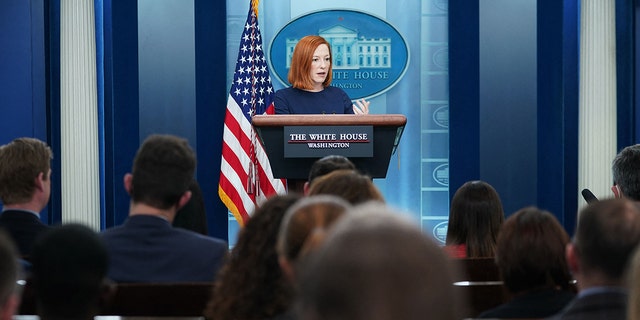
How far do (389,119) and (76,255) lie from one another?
11.3ft

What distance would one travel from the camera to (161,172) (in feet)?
10.2

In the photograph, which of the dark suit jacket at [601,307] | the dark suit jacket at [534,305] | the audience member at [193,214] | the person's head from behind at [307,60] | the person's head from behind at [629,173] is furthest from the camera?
the person's head from behind at [307,60]

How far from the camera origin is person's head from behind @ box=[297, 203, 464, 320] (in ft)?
2.81

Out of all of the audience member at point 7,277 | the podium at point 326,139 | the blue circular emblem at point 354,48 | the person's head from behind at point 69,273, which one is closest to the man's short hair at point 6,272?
the audience member at point 7,277

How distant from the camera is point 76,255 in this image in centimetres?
192

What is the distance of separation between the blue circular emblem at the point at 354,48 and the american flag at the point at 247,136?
0.59 metres

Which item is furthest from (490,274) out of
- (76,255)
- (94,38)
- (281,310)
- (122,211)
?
(94,38)

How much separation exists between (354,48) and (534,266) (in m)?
5.34

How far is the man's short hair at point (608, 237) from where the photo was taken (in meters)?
2.00

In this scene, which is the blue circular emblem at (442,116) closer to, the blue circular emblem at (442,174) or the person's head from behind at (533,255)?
the blue circular emblem at (442,174)

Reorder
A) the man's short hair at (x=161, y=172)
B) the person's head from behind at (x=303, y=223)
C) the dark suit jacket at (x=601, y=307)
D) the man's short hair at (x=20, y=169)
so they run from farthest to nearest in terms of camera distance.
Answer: the man's short hair at (x=20, y=169) → the man's short hair at (x=161, y=172) → the dark suit jacket at (x=601, y=307) → the person's head from behind at (x=303, y=223)

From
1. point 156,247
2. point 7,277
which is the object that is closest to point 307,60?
point 156,247

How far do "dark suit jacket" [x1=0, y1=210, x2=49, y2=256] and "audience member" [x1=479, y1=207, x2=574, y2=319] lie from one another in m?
1.94

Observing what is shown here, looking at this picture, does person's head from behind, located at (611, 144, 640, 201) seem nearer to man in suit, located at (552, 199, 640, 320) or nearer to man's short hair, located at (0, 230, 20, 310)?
man in suit, located at (552, 199, 640, 320)
